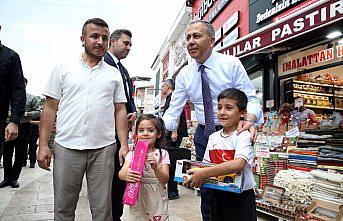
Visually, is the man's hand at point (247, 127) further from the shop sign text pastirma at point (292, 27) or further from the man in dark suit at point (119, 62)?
the shop sign text pastirma at point (292, 27)

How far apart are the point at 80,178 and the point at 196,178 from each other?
0.89 m

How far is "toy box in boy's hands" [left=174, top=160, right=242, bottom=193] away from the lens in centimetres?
160

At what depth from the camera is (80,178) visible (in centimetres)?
205

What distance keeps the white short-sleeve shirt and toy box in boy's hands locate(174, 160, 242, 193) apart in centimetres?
12

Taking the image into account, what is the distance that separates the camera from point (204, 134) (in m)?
2.15

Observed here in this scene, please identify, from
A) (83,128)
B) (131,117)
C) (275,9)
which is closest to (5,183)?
(131,117)

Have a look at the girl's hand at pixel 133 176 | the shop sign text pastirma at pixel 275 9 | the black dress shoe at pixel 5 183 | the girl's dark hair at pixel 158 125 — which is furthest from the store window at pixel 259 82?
the girl's hand at pixel 133 176

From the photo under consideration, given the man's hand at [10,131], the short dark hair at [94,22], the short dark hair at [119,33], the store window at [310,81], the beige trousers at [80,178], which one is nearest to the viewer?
the beige trousers at [80,178]

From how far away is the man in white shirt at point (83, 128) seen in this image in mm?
2006

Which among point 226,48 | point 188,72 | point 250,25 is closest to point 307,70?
point 226,48

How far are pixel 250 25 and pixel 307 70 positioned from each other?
7.32 ft

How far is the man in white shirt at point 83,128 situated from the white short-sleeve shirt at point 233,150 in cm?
73

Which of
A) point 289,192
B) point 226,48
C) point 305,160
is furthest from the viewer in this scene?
point 226,48

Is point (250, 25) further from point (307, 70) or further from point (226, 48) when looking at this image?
point (226, 48)
